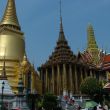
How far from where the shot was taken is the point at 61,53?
49844mm

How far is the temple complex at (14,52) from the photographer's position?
1729 inches

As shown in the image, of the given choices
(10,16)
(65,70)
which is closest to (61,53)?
(65,70)

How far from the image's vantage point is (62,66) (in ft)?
160

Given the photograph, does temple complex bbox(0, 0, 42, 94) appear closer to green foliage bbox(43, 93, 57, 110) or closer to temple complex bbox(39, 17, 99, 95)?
temple complex bbox(39, 17, 99, 95)

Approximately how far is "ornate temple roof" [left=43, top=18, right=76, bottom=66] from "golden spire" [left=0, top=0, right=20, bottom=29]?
7297 millimetres

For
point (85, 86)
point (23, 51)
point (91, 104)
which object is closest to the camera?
point (91, 104)

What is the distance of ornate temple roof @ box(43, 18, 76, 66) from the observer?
49.1 m

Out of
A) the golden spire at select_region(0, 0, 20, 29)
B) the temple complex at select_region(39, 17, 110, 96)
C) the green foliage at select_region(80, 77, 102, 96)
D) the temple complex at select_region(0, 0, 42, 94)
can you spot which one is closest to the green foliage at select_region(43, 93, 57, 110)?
the green foliage at select_region(80, 77, 102, 96)

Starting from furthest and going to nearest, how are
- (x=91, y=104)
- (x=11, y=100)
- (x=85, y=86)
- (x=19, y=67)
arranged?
(x=19, y=67) → (x=85, y=86) → (x=11, y=100) → (x=91, y=104)

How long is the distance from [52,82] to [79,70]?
4.89m

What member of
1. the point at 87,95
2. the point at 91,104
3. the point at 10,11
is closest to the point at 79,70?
the point at 87,95

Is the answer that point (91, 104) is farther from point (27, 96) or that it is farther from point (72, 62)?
point (72, 62)

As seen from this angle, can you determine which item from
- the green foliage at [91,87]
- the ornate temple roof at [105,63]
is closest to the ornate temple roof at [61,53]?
the ornate temple roof at [105,63]

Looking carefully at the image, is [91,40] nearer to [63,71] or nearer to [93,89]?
[63,71]
